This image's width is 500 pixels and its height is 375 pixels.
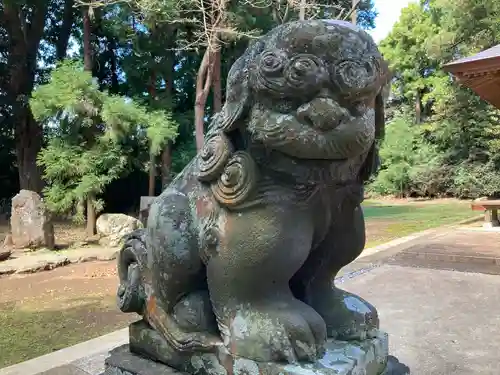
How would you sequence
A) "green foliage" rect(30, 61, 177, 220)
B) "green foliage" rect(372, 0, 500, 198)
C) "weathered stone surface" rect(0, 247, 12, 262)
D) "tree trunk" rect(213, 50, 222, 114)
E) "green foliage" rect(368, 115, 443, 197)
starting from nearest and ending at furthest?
"weathered stone surface" rect(0, 247, 12, 262) < "green foliage" rect(30, 61, 177, 220) < "tree trunk" rect(213, 50, 222, 114) < "green foliage" rect(372, 0, 500, 198) < "green foliage" rect(368, 115, 443, 197)

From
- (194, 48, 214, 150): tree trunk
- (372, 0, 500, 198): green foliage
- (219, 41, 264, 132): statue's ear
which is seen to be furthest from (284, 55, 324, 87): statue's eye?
(372, 0, 500, 198): green foliage

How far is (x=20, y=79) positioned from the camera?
37.0 feet

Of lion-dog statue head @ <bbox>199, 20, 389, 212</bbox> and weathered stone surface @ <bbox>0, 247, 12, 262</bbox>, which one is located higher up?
lion-dog statue head @ <bbox>199, 20, 389, 212</bbox>

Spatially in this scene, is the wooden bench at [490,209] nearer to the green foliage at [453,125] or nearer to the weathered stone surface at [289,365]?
the weathered stone surface at [289,365]

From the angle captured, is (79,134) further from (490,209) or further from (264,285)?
(264,285)

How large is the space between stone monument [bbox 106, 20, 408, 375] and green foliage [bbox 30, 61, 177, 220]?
24.0 ft

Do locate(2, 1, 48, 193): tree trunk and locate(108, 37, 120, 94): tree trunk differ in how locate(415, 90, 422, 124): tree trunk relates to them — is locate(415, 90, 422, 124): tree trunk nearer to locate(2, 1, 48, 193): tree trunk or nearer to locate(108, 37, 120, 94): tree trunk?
locate(108, 37, 120, 94): tree trunk

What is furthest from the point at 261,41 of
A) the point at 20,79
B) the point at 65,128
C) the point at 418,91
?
the point at 418,91

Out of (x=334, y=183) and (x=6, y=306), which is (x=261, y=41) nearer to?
(x=334, y=183)

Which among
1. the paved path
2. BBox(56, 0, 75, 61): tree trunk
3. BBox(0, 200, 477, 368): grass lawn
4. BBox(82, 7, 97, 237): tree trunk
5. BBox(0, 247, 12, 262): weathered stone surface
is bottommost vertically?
BBox(0, 200, 477, 368): grass lawn

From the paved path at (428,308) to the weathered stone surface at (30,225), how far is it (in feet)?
16.1

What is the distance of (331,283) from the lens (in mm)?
1350

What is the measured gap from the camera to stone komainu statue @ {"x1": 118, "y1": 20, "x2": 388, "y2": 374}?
1.05m

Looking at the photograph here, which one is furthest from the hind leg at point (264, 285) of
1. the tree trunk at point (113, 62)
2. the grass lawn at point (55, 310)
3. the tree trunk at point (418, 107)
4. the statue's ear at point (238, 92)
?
the tree trunk at point (418, 107)
